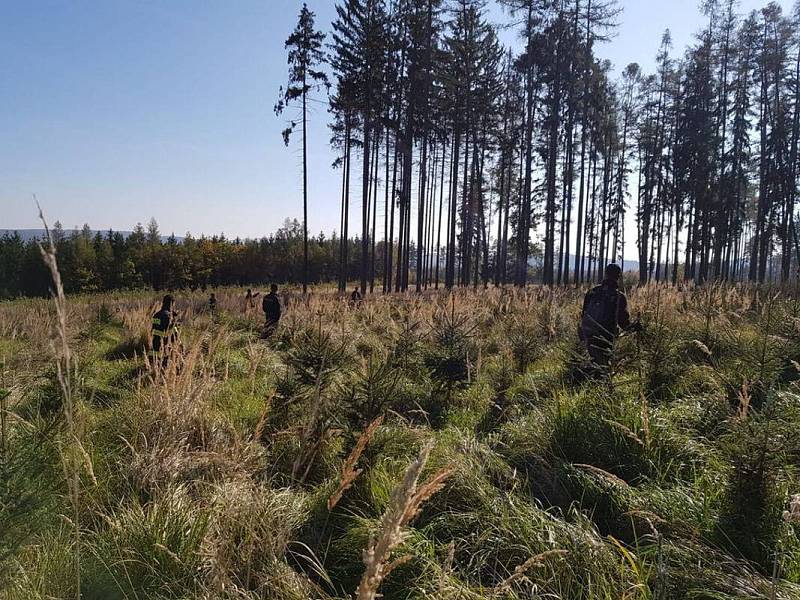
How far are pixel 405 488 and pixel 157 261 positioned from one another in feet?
215

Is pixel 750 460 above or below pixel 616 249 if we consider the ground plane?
below

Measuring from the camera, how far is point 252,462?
11.0 ft

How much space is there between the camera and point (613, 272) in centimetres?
551

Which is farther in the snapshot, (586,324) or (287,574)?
(586,324)

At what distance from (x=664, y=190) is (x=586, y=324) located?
32.8 metres

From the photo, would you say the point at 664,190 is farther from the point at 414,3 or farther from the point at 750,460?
the point at 750,460

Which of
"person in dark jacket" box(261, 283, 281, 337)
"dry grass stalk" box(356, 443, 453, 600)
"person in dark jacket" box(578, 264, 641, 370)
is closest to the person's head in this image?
"person in dark jacket" box(578, 264, 641, 370)

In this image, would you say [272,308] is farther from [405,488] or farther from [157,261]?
[157,261]

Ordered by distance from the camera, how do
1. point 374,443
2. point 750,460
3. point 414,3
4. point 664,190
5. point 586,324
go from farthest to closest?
point 664,190 < point 414,3 < point 586,324 < point 374,443 < point 750,460

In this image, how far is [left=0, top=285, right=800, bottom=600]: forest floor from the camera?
6.28 feet

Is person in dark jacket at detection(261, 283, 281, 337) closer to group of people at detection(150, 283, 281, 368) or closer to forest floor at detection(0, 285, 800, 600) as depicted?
group of people at detection(150, 283, 281, 368)

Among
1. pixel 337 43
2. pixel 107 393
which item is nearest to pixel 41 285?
pixel 337 43

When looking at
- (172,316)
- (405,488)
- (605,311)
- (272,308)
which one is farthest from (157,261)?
(405,488)

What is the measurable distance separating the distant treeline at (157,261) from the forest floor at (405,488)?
46.2m
